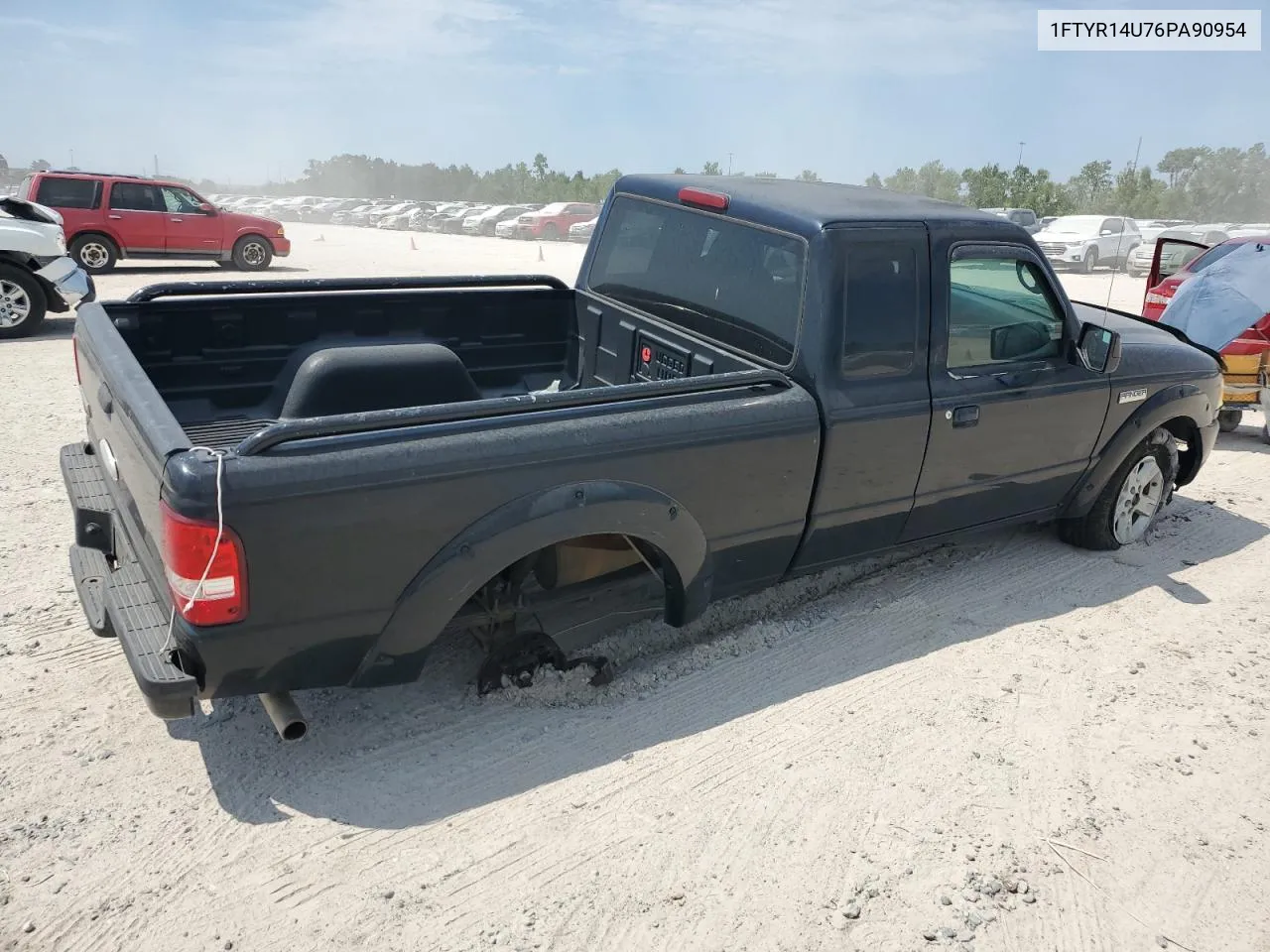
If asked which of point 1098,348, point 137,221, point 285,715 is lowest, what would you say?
point 285,715

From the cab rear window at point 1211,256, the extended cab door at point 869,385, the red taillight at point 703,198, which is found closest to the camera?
the extended cab door at point 869,385

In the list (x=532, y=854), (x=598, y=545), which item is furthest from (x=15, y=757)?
(x=598, y=545)

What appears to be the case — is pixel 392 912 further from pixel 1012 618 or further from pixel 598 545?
pixel 1012 618

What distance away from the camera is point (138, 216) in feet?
50.9

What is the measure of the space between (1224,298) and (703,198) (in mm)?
5503

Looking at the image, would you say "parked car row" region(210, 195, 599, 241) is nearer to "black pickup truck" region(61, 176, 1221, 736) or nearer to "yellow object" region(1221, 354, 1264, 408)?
"yellow object" region(1221, 354, 1264, 408)

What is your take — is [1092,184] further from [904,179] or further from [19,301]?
[19,301]

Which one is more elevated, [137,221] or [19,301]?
[137,221]

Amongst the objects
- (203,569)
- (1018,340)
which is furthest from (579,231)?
(203,569)

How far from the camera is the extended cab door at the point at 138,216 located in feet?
50.2

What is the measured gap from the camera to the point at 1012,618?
445 centimetres

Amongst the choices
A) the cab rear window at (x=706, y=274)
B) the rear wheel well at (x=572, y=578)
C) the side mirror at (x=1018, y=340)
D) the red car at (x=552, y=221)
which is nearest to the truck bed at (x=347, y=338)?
the cab rear window at (x=706, y=274)

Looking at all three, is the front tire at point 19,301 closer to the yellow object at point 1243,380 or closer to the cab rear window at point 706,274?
the cab rear window at point 706,274

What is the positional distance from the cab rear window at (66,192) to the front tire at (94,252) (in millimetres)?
498
